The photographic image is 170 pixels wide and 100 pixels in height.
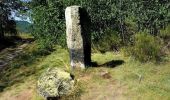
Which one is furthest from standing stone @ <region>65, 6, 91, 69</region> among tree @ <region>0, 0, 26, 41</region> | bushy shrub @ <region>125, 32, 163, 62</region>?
tree @ <region>0, 0, 26, 41</region>

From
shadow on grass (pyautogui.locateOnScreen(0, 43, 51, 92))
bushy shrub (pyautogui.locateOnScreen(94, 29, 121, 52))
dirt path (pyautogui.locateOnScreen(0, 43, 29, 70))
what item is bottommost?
dirt path (pyautogui.locateOnScreen(0, 43, 29, 70))

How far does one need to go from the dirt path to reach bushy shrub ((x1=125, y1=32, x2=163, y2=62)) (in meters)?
8.82

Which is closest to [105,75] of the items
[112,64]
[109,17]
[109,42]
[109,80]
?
[109,80]

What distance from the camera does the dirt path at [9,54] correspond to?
76.6ft

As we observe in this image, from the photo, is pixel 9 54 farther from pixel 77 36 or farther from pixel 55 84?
pixel 55 84

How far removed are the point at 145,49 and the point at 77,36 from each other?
9.57ft

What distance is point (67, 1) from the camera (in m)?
20.5

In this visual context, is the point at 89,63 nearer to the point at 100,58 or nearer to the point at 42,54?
→ the point at 100,58

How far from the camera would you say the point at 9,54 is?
2645 centimetres

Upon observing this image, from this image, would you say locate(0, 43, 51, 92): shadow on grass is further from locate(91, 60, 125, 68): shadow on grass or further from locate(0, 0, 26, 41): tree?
locate(0, 0, 26, 41): tree

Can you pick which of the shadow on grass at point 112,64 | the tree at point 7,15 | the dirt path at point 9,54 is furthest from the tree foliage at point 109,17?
the tree at point 7,15

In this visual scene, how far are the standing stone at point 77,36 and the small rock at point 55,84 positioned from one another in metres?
2.02

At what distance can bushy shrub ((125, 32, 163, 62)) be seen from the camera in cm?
1573

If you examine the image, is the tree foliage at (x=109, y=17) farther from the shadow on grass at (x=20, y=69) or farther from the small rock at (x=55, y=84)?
the small rock at (x=55, y=84)
